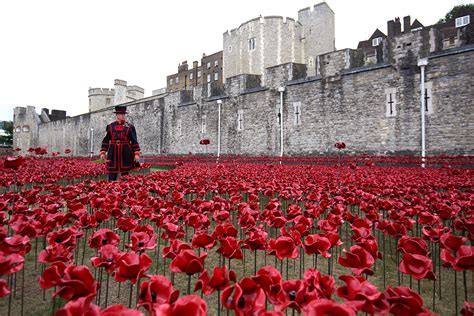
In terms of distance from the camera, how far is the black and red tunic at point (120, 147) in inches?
299

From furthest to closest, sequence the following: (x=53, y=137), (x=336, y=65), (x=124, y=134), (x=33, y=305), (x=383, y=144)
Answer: (x=53, y=137)
(x=336, y=65)
(x=383, y=144)
(x=124, y=134)
(x=33, y=305)

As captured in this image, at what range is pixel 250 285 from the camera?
1.17 metres

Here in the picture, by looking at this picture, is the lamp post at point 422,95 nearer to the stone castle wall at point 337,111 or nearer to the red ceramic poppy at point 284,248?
the stone castle wall at point 337,111

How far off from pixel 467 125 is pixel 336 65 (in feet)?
22.4

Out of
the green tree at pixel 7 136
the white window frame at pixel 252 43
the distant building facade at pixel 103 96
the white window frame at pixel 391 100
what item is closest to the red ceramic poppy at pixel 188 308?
the white window frame at pixel 391 100

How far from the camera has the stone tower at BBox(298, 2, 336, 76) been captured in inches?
1437

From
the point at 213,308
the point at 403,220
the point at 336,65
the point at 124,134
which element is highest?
the point at 336,65

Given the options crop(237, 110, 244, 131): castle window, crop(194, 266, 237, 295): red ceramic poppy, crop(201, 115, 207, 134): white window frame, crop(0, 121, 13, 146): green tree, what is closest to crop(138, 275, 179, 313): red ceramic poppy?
crop(194, 266, 237, 295): red ceramic poppy

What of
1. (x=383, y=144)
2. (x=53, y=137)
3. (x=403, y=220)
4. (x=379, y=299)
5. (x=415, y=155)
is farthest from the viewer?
(x=53, y=137)

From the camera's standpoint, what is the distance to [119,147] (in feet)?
24.9

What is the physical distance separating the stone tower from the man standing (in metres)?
32.8

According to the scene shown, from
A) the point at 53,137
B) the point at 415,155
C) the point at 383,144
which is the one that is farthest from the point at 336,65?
the point at 53,137

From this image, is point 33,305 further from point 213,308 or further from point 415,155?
point 415,155

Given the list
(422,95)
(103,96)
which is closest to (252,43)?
(422,95)
